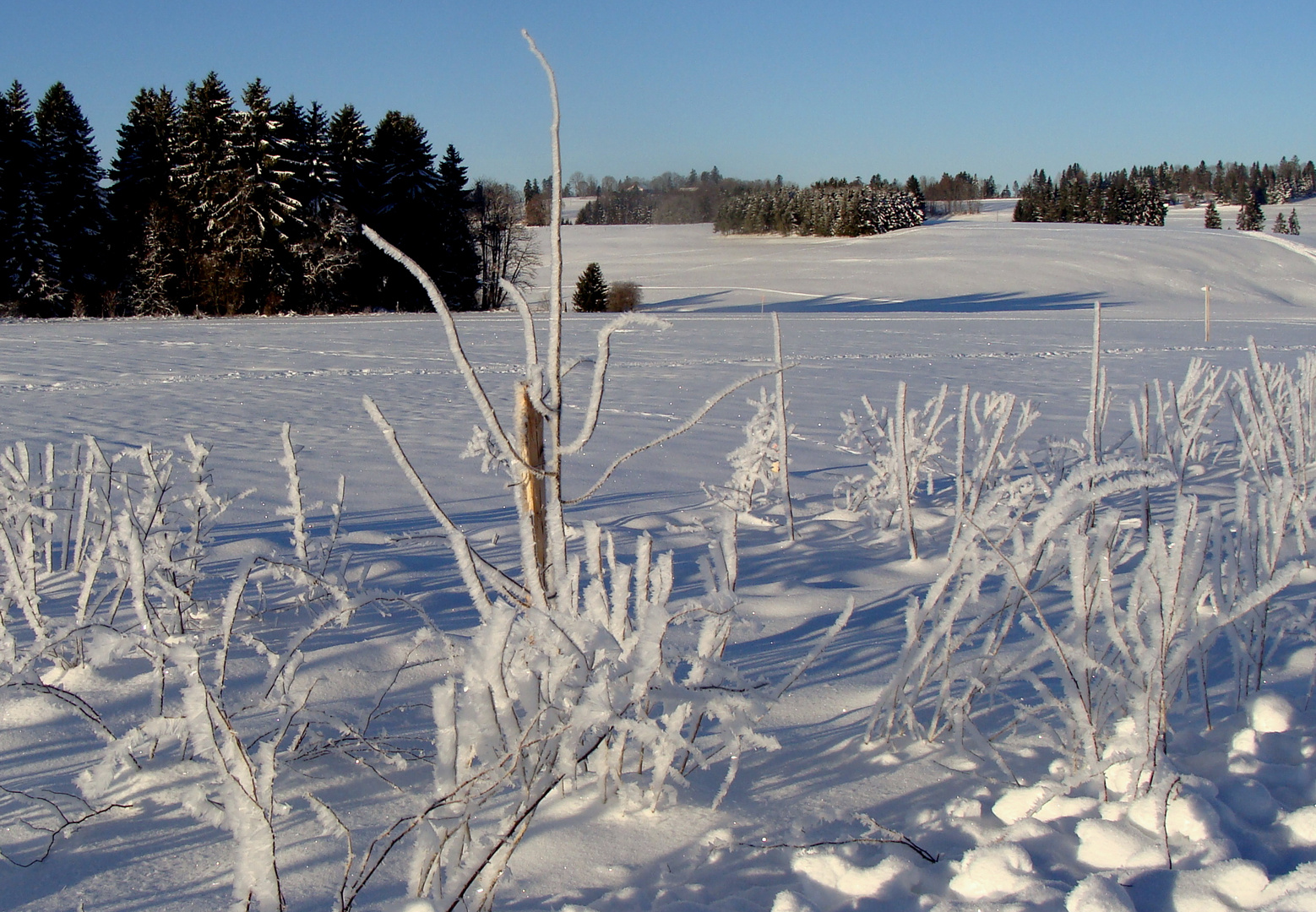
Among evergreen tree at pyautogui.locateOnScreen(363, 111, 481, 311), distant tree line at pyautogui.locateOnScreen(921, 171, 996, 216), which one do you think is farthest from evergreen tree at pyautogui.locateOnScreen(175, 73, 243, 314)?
distant tree line at pyautogui.locateOnScreen(921, 171, 996, 216)

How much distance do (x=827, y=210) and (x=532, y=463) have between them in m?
60.4

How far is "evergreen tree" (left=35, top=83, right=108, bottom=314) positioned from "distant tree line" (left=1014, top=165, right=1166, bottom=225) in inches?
2635

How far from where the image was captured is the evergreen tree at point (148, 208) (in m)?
28.2

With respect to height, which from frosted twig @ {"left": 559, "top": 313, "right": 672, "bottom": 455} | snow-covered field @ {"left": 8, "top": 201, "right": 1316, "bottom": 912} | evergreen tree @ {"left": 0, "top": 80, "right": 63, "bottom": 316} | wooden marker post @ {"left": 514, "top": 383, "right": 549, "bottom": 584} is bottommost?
snow-covered field @ {"left": 8, "top": 201, "right": 1316, "bottom": 912}

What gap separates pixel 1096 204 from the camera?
7300cm

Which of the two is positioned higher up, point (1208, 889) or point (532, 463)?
point (532, 463)

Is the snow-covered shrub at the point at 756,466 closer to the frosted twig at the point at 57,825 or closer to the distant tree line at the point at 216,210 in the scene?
the frosted twig at the point at 57,825

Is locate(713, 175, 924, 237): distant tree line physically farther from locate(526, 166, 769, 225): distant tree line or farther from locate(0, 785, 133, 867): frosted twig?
locate(0, 785, 133, 867): frosted twig

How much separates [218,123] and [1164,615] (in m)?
30.1

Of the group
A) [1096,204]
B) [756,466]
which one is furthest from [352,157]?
[1096,204]

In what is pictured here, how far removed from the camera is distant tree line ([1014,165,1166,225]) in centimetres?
7075

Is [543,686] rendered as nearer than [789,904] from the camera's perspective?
No

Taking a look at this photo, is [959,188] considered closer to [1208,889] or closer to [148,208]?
[148,208]

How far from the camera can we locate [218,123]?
26.4 metres
